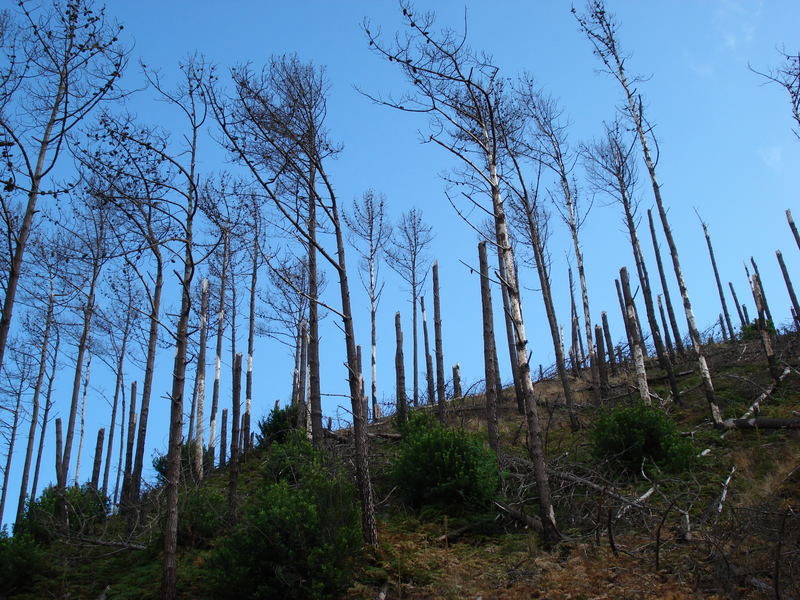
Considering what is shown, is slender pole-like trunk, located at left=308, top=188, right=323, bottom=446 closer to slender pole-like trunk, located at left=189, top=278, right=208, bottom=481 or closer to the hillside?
the hillside

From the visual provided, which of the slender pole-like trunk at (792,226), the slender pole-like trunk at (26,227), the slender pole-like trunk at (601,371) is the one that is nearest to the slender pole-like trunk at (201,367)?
the slender pole-like trunk at (26,227)

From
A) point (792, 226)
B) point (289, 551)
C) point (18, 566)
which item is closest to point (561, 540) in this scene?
point (289, 551)

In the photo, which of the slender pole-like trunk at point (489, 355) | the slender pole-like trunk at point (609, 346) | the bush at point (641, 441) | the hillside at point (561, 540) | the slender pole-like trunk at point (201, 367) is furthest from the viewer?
the slender pole-like trunk at point (609, 346)

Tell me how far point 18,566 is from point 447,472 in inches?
234

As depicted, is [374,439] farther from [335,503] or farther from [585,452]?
[335,503]

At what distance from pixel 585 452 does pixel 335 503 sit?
19.6 feet

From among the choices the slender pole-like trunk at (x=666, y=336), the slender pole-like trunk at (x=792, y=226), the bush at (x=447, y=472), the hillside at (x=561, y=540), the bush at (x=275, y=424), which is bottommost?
the hillside at (x=561, y=540)

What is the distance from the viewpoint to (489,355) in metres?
13.2

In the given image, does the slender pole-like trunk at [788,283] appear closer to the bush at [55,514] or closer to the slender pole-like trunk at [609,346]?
the slender pole-like trunk at [609,346]

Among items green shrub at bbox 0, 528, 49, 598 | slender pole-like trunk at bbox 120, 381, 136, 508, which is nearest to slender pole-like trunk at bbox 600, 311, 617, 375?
slender pole-like trunk at bbox 120, 381, 136, 508

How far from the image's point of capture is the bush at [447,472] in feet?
28.7

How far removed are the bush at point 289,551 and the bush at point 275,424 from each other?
9.37 m

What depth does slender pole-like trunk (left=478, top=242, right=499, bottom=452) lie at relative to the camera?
1156 centimetres

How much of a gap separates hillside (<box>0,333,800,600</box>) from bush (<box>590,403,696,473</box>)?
0.17 metres
